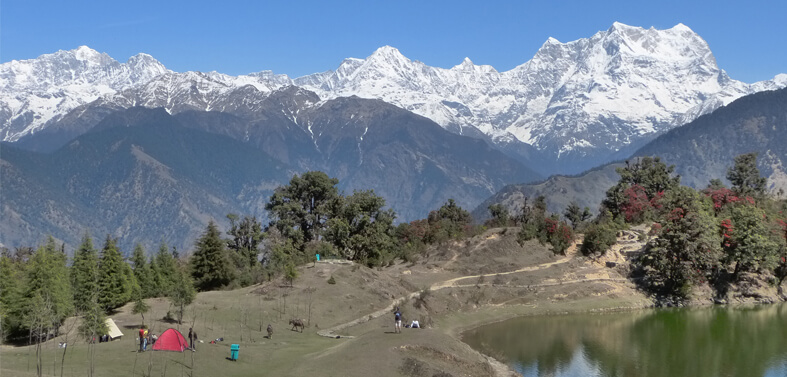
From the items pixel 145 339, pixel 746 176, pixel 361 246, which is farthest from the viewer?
pixel 746 176

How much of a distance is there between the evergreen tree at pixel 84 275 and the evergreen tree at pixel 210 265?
23637mm

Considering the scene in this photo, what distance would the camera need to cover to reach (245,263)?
127125 mm

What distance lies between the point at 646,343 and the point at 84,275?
64691 millimetres

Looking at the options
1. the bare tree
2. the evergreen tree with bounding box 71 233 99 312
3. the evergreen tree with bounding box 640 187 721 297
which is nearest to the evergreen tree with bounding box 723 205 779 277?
the evergreen tree with bounding box 640 187 721 297

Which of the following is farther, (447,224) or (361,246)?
(447,224)

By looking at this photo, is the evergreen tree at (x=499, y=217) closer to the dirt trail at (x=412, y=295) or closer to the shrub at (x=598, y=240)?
the dirt trail at (x=412, y=295)

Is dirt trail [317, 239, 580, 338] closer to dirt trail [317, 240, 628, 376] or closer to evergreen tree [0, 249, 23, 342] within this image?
dirt trail [317, 240, 628, 376]

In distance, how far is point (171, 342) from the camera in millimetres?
59188

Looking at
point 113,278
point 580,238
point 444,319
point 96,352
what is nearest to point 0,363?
point 96,352

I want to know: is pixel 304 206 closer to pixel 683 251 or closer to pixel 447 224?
pixel 447 224

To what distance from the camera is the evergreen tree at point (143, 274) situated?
9612 centimetres

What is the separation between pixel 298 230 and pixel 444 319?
1947 inches

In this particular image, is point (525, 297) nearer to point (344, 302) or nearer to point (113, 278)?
point (344, 302)

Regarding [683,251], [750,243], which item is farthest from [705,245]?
[750,243]
